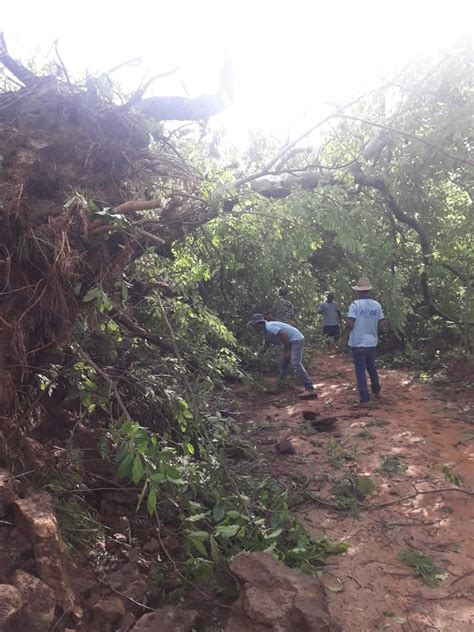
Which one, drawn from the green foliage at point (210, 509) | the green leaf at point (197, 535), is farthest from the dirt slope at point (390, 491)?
the green leaf at point (197, 535)

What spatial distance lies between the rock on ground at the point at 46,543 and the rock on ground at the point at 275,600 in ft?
2.75

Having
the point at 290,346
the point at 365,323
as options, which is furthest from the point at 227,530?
the point at 290,346

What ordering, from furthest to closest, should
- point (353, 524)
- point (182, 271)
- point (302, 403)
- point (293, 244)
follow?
1. point (302, 403)
2. point (293, 244)
3. point (182, 271)
4. point (353, 524)

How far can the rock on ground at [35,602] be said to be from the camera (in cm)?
222

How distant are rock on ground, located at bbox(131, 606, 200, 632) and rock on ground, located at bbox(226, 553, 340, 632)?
203 millimetres

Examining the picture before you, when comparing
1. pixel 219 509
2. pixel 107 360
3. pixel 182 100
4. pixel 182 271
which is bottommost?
pixel 219 509

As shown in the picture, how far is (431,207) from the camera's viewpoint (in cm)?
996

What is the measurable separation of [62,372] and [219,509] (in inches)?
61.0

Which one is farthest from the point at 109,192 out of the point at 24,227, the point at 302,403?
the point at 302,403

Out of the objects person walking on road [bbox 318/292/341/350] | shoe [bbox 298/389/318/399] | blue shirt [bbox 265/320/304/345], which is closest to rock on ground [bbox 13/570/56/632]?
shoe [bbox 298/389/318/399]

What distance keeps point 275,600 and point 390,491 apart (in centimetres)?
199

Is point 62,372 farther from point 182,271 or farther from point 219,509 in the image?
point 182,271

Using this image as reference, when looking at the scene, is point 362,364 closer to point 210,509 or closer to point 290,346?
point 290,346

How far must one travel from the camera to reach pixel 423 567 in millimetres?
3166
